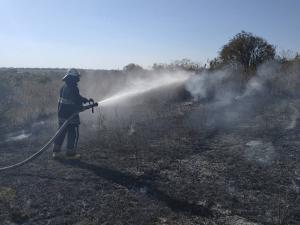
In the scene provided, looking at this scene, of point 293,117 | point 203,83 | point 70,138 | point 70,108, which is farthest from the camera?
point 203,83

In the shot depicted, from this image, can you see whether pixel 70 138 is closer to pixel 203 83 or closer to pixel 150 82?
pixel 203 83

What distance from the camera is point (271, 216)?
511 centimetres

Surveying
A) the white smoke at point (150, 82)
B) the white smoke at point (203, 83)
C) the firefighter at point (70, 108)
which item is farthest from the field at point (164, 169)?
the white smoke at point (150, 82)

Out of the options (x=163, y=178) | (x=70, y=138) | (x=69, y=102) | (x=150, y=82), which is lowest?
(x=163, y=178)

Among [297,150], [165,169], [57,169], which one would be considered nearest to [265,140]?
[297,150]

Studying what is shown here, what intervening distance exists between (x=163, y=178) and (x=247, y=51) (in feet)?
49.9

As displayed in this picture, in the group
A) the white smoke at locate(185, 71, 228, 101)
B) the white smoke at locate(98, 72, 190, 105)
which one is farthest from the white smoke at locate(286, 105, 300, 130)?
the white smoke at locate(98, 72, 190, 105)

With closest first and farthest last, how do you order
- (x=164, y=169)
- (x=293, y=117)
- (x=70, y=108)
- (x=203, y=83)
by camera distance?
(x=164, y=169) < (x=70, y=108) < (x=293, y=117) < (x=203, y=83)

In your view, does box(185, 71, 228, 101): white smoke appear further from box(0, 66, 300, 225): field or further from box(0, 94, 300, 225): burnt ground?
box(0, 94, 300, 225): burnt ground

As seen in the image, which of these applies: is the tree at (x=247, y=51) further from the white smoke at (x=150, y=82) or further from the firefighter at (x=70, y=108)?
the firefighter at (x=70, y=108)

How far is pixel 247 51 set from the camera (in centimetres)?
2042

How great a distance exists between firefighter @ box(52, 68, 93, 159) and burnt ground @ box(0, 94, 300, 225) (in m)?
0.32

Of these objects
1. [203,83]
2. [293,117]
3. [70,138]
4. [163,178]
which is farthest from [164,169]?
[203,83]

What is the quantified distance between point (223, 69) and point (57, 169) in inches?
520
